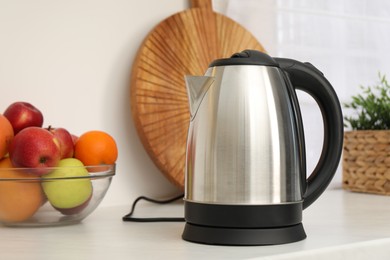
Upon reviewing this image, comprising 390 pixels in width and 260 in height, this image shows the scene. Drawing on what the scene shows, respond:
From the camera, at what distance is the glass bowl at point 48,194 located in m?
0.91

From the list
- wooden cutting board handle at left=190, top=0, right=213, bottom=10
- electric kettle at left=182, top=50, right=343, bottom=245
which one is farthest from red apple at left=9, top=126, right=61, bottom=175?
wooden cutting board handle at left=190, top=0, right=213, bottom=10

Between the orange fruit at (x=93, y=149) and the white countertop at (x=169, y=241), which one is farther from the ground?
the orange fruit at (x=93, y=149)

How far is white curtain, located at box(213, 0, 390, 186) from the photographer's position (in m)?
1.44

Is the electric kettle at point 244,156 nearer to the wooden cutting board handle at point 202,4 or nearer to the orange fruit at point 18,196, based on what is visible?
the orange fruit at point 18,196

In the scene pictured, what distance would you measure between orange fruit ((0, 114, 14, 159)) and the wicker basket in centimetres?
80

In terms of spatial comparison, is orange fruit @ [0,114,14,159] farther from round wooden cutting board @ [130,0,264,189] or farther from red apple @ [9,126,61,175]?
round wooden cutting board @ [130,0,264,189]

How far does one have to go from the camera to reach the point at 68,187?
3.04 feet

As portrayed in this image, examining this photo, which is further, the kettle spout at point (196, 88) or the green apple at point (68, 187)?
the green apple at point (68, 187)

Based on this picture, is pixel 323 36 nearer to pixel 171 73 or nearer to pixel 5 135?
pixel 171 73

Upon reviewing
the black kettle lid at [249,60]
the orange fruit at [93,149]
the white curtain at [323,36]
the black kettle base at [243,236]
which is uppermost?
the white curtain at [323,36]

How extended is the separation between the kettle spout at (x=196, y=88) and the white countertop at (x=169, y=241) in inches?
6.9

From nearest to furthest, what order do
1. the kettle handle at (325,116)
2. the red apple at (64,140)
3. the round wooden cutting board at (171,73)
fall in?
the kettle handle at (325,116), the red apple at (64,140), the round wooden cutting board at (171,73)

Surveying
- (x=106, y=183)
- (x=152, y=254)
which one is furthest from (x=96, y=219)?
(x=152, y=254)

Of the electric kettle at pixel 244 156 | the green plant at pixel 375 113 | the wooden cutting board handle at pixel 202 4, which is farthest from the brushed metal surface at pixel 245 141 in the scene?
the green plant at pixel 375 113
